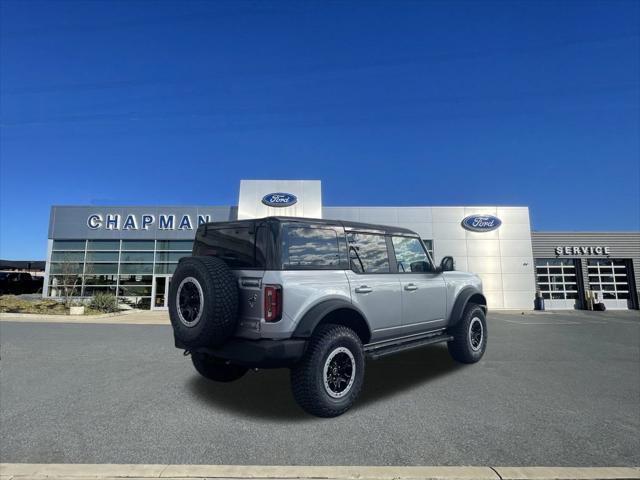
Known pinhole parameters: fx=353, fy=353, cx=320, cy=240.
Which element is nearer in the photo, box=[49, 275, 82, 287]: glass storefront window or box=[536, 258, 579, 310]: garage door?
box=[49, 275, 82, 287]: glass storefront window

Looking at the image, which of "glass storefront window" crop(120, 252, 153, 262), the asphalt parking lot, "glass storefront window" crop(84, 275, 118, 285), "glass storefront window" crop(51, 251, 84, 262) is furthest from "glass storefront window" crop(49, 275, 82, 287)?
the asphalt parking lot

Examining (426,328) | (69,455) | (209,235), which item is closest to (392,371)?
(426,328)

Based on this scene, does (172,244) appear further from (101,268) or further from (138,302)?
(101,268)

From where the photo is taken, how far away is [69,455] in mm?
2783

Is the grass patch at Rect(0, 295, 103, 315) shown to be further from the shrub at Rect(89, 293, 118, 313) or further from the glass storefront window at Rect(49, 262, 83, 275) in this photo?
the glass storefront window at Rect(49, 262, 83, 275)

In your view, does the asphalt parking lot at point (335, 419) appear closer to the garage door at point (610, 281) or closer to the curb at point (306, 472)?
the curb at point (306, 472)

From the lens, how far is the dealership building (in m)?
21.6

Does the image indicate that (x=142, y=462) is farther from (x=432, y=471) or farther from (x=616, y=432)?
(x=616, y=432)

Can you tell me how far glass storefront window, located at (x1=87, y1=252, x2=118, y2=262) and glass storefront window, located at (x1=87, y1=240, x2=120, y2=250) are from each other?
0.32m

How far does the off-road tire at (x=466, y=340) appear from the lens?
5758 millimetres

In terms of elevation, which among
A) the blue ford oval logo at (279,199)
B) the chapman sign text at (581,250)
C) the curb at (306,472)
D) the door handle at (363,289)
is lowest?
the curb at (306,472)

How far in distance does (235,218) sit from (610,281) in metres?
25.4

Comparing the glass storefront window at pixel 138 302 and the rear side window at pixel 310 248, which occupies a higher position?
the rear side window at pixel 310 248

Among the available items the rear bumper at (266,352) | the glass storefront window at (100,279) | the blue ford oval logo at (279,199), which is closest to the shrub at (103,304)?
the glass storefront window at (100,279)
